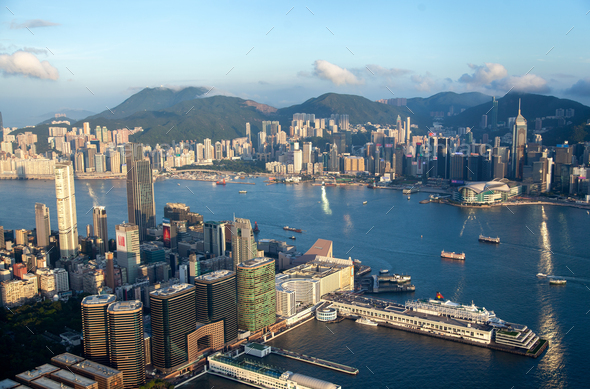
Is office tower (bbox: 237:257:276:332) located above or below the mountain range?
below

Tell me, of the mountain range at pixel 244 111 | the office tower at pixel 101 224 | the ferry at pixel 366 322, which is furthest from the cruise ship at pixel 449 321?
the mountain range at pixel 244 111

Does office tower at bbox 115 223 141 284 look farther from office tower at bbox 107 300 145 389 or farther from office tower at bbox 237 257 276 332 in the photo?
office tower at bbox 107 300 145 389

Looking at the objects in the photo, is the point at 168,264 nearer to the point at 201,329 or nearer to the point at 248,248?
the point at 248,248

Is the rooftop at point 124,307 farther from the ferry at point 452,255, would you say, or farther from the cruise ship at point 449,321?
the ferry at point 452,255

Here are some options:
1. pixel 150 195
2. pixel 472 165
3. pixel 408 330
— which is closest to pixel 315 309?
pixel 408 330

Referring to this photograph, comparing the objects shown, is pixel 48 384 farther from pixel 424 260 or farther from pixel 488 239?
pixel 488 239

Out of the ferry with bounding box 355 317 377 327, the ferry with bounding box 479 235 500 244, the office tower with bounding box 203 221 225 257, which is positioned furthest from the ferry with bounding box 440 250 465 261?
the office tower with bounding box 203 221 225 257

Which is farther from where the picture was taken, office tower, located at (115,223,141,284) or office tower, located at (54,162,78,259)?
office tower, located at (54,162,78,259)

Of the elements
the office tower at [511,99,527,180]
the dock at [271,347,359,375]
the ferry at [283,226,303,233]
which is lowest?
the dock at [271,347,359,375]
